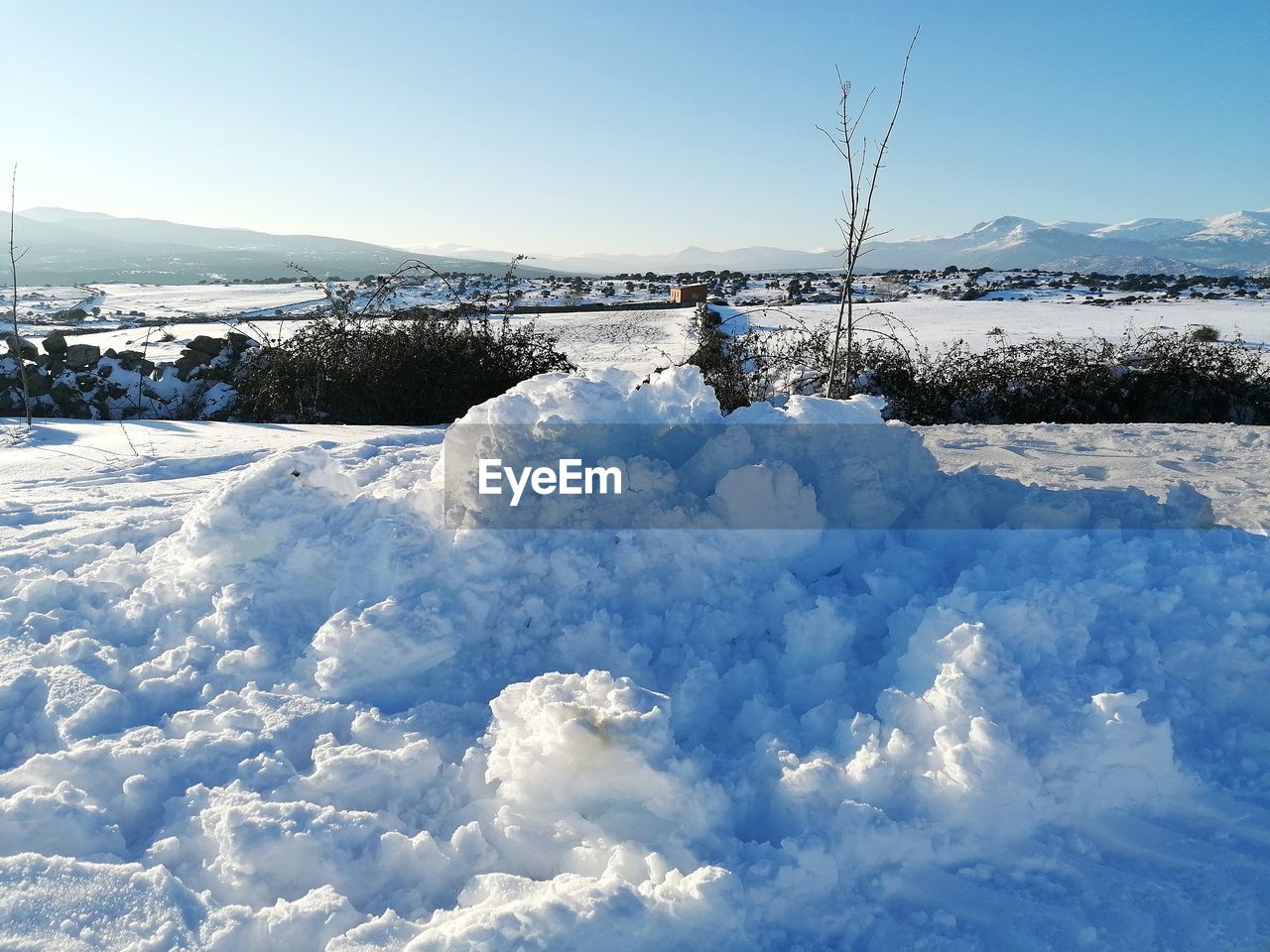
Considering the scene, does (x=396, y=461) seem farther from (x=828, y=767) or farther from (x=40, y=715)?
(x=828, y=767)

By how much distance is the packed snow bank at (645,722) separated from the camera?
5.80ft

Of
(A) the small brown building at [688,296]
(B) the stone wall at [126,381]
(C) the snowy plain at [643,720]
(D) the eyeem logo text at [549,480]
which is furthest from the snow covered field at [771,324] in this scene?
(C) the snowy plain at [643,720]

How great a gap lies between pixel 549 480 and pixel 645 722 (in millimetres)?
1231

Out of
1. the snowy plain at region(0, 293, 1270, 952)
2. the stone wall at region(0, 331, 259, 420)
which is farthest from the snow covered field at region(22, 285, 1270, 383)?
the snowy plain at region(0, 293, 1270, 952)

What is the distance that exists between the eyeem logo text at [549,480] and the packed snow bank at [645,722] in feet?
0.61

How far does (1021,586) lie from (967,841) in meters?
0.94

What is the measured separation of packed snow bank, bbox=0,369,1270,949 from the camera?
1.77 meters

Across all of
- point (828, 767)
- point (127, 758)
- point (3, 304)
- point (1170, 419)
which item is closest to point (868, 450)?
point (828, 767)

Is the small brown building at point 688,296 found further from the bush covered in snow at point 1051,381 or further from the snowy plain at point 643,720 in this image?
the snowy plain at point 643,720

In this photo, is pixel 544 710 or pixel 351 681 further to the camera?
pixel 351 681

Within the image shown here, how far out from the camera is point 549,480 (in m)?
3.04

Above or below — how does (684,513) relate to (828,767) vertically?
above

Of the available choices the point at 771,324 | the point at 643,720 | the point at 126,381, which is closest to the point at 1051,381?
the point at 771,324

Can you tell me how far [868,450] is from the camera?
132 inches
